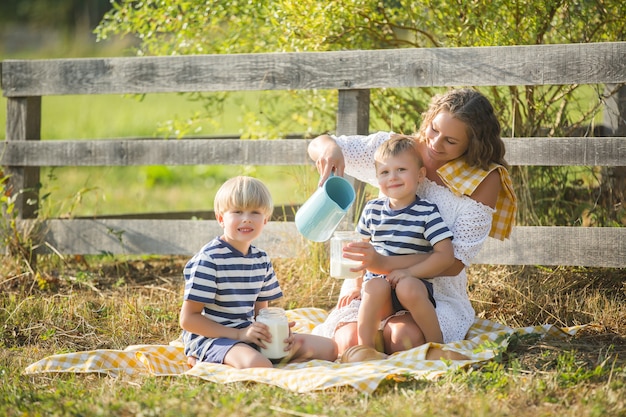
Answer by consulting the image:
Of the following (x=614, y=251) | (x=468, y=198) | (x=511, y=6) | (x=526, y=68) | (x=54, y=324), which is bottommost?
(x=54, y=324)

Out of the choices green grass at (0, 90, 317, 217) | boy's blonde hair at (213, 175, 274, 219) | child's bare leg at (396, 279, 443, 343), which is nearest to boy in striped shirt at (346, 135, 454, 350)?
child's bare leg at (396, 279, 443, 343)

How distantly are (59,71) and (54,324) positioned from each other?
5.51 feet

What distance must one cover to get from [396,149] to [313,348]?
862 mm

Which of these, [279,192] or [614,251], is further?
[279,192]

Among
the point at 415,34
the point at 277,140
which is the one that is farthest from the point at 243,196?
the point at 415,34

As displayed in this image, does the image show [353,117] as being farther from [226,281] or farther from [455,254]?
[226,281]

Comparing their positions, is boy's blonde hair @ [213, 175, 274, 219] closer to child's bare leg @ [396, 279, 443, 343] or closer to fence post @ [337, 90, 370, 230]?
child's bare leg @ [396, 279, 443, 343]

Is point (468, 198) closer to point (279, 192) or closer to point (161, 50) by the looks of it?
point (161, 50)

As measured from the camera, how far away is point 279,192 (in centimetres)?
904

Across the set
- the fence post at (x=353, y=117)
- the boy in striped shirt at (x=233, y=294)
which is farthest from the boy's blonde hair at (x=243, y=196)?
the fence post at (x=353, y=117)

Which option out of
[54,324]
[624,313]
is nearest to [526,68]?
[624,313]

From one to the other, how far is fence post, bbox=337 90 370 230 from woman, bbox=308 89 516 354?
74 centimetres

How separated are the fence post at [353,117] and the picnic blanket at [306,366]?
1054 mm

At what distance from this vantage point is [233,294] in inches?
126
